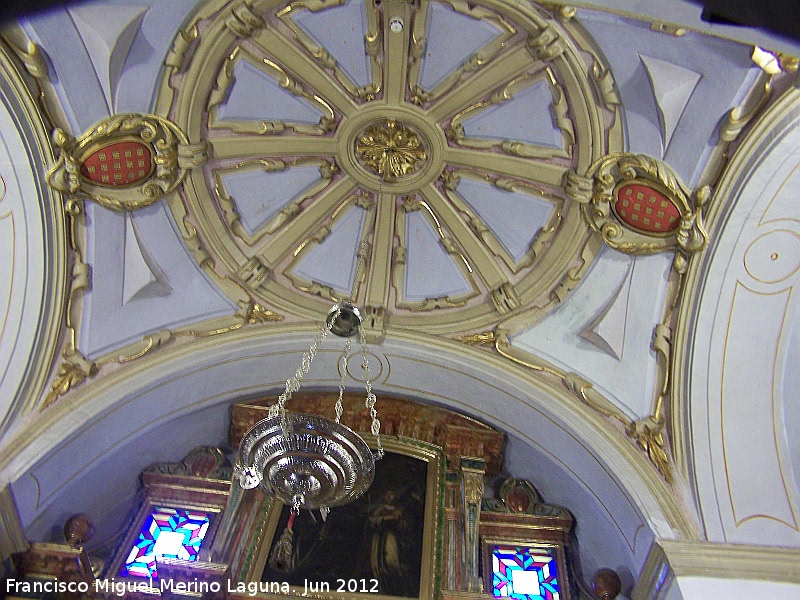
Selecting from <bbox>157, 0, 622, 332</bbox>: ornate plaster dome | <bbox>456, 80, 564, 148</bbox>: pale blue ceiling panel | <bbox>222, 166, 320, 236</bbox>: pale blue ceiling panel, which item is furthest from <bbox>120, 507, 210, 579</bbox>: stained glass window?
<bbox>456, 80, 564, 148</bbox>: pale blue ceiling panel

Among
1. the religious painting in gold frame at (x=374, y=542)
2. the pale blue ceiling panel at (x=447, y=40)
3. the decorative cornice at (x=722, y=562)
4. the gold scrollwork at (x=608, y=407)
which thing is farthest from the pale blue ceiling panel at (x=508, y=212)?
the decorative cornice at (x=722, y=562)

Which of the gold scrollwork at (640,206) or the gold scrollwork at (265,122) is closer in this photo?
the gold scrollwork at (640,206)

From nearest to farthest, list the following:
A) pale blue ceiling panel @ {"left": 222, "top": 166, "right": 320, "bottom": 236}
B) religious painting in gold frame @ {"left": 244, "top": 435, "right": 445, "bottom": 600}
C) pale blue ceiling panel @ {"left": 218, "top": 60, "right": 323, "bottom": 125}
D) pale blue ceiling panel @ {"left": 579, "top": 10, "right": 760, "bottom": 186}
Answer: pale blue ceiling panel @ {"left": 579, "top": 10, "right": 760, "bottom": 186} → religious painting in gold frame @ {"left": 244, "top": 435, "right": 445, "bottom": 600} → pale blue ceiling panel @ {"left": 218, "top": 60, "right": 323, "bottom": 125} → pale blue ceiling panel @ {"left": 222, "top": 166, "right": 320, "bottom": 236}

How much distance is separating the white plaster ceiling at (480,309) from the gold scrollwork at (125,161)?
0.54 ft

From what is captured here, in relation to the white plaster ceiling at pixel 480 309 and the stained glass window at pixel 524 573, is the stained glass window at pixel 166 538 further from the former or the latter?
the stained glass window at pixel 524 573

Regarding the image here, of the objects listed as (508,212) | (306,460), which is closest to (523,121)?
(508,212)

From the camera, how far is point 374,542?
24.5 feet

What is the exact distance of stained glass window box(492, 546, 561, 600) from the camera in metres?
7.43

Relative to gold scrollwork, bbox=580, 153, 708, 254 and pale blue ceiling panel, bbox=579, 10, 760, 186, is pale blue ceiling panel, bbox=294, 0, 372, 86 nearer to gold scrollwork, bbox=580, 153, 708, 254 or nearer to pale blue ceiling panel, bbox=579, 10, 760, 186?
pale blue ceiling panel, bbox=579, 10, 760, 186

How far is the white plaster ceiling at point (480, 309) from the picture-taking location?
6.68 m

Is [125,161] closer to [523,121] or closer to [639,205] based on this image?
[523,121]

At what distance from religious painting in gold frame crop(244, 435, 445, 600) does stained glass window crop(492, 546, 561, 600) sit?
2.42ft

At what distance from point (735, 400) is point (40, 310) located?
6.93m

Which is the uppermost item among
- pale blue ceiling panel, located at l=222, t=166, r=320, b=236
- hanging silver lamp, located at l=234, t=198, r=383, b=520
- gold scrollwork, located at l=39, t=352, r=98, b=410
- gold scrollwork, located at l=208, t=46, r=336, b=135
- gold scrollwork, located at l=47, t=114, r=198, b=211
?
gold scrollwork, located at l=208, t=46, r=336, b=135
